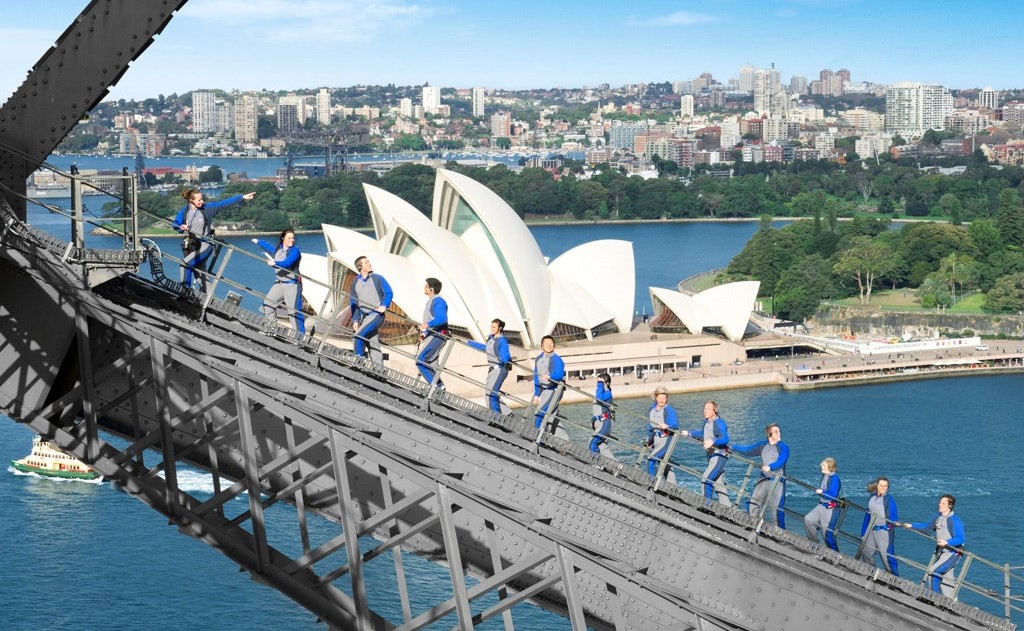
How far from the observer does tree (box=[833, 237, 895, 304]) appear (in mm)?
40438


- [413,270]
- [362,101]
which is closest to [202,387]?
[413,270]

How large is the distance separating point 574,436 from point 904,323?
19080mm

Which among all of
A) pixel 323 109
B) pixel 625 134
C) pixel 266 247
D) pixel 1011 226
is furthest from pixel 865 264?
pixel 323 109

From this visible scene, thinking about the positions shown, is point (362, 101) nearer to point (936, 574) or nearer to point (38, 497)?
point (38, 497)

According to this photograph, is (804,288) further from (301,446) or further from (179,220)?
(301,446)

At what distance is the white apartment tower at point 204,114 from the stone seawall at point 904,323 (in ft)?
354

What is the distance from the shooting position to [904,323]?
37.3 meters

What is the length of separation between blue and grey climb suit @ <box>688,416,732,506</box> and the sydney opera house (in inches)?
799

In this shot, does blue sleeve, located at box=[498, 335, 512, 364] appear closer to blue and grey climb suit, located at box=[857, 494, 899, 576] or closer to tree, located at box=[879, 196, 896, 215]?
blue and grey climb suit, located at box=[857, 494, 899, 576]

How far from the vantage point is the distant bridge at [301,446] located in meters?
4.21

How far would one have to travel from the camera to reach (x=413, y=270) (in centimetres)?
2777

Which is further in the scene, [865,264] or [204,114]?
Answer: [204,114]

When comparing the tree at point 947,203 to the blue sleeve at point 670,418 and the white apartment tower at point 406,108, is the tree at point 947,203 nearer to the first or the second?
the blue sleeve at point 670,418

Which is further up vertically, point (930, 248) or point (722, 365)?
point (930, 248)
